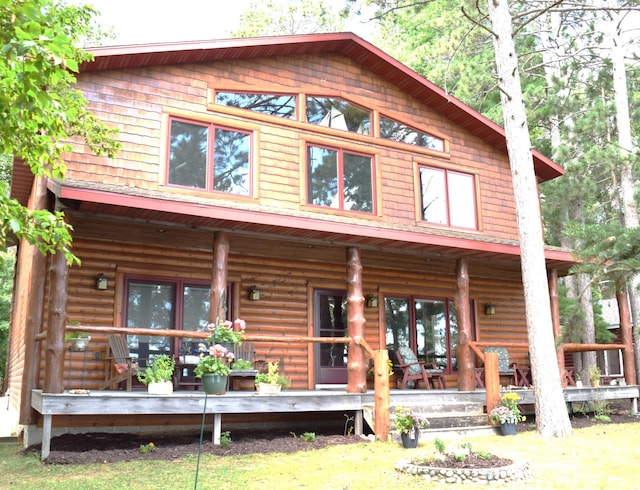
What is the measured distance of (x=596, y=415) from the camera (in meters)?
11.6

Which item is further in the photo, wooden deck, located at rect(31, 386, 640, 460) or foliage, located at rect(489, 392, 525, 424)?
foliage, located at rect(489, 392, 525, 424)

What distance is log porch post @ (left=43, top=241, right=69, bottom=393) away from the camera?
7.52 metres

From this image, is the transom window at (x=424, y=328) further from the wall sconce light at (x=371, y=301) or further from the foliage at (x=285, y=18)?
the foliage at (x=285, y=18)

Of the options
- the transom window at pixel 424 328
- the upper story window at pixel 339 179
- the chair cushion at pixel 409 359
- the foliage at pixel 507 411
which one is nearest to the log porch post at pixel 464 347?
the foliage at pixel 507 411

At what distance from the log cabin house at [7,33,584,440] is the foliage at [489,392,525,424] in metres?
0.85

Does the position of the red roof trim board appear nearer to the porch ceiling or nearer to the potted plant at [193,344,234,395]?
the porch ceiling

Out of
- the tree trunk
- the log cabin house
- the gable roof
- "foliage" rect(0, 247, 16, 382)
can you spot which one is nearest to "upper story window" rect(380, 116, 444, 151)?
the log cabin house

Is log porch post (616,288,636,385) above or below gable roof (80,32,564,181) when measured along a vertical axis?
below

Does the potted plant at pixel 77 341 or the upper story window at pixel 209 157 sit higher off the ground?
A: the upper story window at pixel 209 157

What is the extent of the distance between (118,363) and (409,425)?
4247 millimetres

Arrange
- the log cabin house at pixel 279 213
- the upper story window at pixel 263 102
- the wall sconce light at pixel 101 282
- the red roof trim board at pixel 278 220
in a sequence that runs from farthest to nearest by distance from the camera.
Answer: the upper story window at pixel 263 102
the wall sconce light at pixel 101 282
the log cabin house at pixel 279 213
the red roof trim board at pixel 278 220

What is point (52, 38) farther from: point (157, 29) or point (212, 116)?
point (157, 29)

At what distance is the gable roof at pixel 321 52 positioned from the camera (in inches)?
388

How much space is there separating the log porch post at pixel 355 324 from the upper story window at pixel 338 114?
297 centimetres
